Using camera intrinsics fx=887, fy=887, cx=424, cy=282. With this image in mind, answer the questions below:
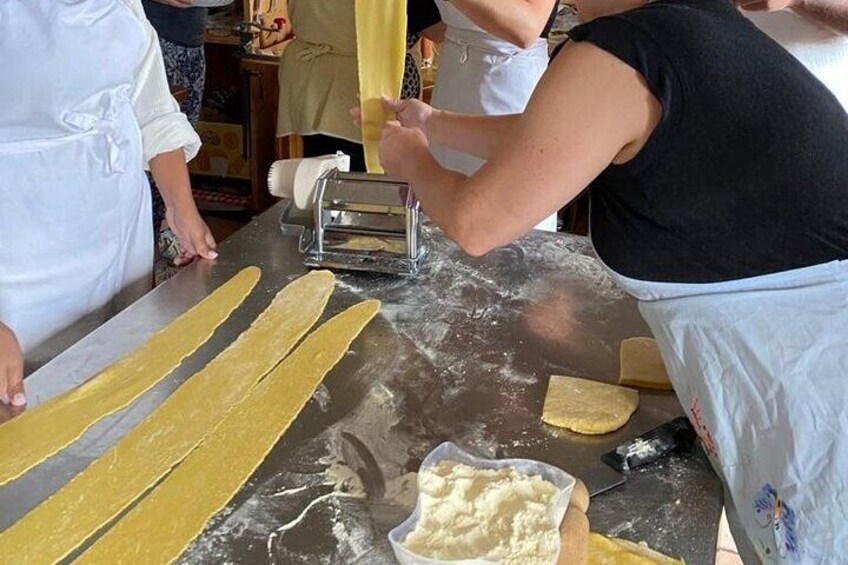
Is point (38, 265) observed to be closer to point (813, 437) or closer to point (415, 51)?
point (813, 437)

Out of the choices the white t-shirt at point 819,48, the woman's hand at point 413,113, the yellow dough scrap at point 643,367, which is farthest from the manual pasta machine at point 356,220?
the white t-shirt at point 819,48

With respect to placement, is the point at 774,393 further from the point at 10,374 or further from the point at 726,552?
the point at 726,552

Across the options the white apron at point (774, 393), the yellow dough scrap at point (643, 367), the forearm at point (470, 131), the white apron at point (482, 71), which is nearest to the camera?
the white apron at point (774, 393)

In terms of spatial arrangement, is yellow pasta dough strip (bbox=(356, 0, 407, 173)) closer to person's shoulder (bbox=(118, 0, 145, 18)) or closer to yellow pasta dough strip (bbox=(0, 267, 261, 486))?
person's shoulder (bbox=(118, 0, 145, 18))

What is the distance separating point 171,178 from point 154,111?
0.13m

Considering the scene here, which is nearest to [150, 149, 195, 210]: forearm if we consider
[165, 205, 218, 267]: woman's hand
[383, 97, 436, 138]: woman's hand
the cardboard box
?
[165, 205, 218, 267]: woman's hand

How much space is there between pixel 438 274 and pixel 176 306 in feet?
1.47

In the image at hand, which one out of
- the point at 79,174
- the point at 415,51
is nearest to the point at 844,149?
the point at 79,174

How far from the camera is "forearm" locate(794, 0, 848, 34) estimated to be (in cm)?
165

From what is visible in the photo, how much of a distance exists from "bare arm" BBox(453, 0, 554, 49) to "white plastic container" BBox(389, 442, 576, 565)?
3.80ft

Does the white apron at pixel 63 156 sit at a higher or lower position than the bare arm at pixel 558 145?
lower

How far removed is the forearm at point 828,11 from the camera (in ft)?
5.42

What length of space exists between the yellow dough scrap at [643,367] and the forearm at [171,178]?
0.85 m

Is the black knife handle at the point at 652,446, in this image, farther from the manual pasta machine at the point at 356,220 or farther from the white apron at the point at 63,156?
the white apron at the point at 63,156
